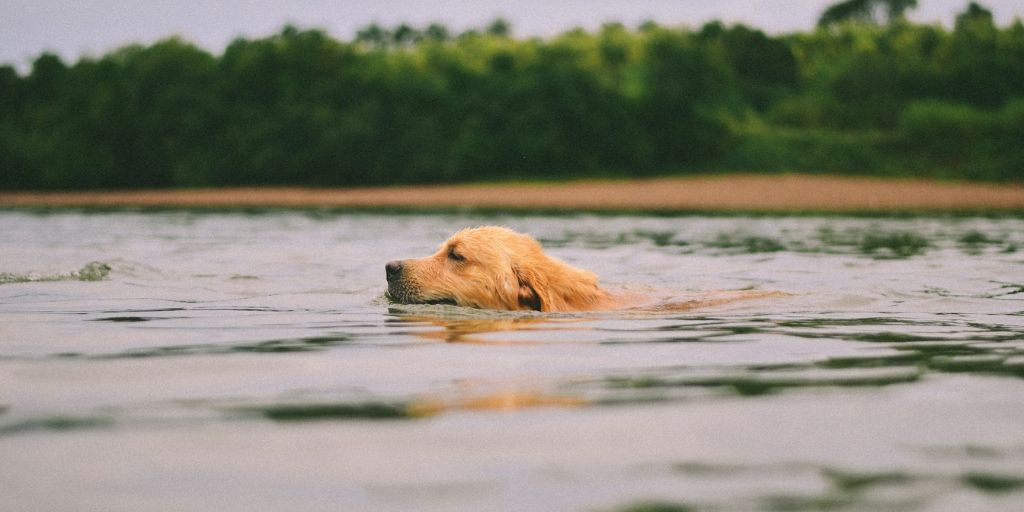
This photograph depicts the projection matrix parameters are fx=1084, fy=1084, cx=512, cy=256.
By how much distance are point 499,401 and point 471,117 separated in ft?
147

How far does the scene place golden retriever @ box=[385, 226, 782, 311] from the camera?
22.9 feet

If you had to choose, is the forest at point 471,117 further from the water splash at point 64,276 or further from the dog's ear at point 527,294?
the dog's ear at point 527,294

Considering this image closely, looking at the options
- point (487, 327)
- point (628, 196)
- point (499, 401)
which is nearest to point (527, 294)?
point (487, 327)

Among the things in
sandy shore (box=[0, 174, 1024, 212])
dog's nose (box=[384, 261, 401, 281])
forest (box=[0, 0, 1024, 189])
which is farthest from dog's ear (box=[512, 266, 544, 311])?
forest (box=[0, 0, 1024, 189])

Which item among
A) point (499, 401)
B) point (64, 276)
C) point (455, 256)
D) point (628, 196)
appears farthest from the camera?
point (628, 196)

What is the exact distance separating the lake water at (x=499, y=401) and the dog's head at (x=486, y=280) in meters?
0.22

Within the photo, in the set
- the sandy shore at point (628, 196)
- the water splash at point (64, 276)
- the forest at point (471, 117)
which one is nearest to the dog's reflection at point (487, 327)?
the water splash at point (64, 276)

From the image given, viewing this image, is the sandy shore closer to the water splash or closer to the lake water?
the water splash

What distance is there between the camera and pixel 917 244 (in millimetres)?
13672

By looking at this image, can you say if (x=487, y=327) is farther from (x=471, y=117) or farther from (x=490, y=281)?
(x=471, y=117)

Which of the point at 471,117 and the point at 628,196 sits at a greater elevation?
the point at 471,117

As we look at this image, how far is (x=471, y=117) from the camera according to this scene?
1895 inches

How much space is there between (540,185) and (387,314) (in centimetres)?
3665

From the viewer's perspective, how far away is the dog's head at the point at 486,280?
698 centimetres
